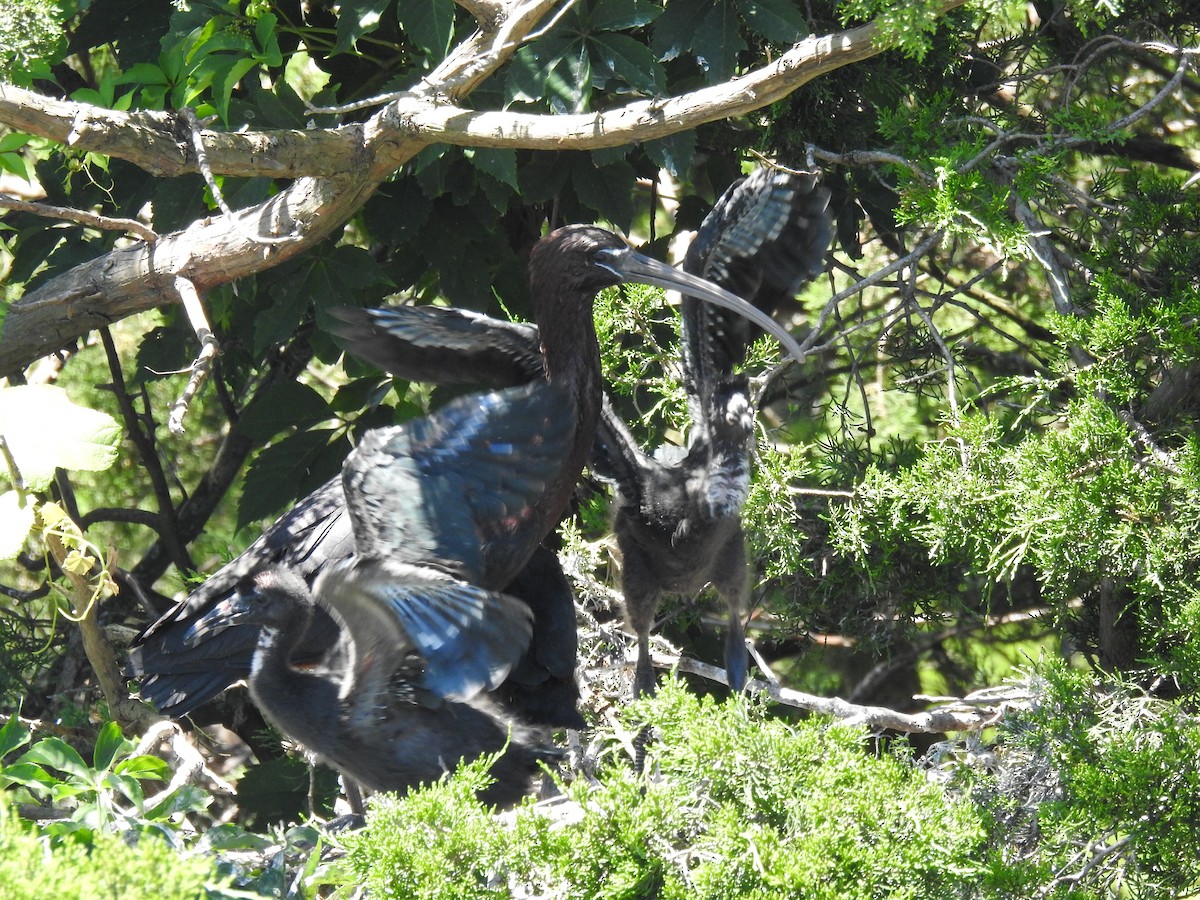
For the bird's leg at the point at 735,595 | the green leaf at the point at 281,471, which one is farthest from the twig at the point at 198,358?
the bird's leg at the point at 735,595

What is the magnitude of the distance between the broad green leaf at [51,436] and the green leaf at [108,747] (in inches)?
22.0

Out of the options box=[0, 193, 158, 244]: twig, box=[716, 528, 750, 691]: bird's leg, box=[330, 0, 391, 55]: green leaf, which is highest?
box=[330, 0, 391, 55]: green leaf

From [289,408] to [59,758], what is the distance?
1408 mm

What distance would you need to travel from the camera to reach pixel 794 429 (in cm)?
416

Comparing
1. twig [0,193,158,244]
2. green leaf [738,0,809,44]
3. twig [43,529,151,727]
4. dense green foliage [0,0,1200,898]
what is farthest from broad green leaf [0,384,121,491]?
green leaf [738,0,809,44]

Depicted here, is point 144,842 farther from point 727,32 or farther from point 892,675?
point 892,675

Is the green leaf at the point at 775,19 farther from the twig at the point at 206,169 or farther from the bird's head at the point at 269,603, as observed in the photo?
the bird's head at the point at 269,603

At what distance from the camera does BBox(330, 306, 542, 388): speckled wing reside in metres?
3.13

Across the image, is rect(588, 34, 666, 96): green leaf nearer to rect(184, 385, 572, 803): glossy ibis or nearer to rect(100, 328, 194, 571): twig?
rect(184, 385, 572, 803): glossy ibis

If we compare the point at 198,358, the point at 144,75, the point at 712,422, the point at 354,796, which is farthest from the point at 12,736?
the point at 712,422

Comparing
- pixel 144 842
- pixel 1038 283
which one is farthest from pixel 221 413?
pixel 144 842

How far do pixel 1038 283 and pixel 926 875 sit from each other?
8.82ft

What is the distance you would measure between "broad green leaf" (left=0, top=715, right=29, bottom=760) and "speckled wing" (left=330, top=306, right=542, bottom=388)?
1.13 meters

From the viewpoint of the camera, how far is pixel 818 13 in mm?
3531
